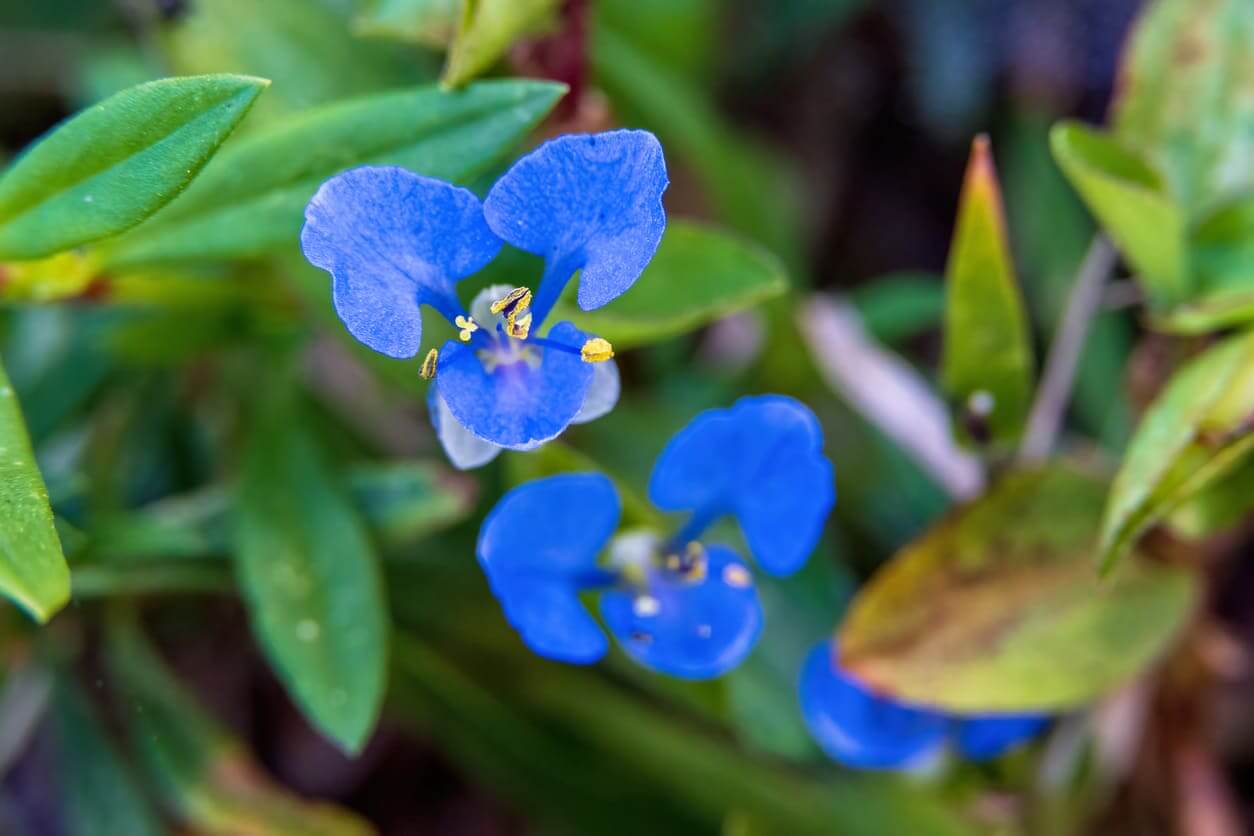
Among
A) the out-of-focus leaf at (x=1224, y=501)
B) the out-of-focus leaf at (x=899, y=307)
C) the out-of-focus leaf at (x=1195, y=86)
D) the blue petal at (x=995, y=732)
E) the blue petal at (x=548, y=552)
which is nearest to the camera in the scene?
the blue petal at (x=548, y=552)

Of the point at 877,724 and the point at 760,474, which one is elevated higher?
the point at 760,474

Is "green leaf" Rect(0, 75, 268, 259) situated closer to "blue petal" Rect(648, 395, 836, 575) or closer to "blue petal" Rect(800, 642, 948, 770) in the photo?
"blue petal" Rect(648, 395, 836, 575)

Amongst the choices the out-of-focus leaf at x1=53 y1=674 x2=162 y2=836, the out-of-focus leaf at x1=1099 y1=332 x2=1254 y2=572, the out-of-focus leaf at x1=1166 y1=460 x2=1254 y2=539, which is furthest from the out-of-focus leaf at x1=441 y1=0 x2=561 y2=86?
the out-of-focus leaf at x1=53 y1=674 x2=162 y2=836

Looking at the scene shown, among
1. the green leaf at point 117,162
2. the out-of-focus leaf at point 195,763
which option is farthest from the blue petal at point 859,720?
the green leaf at point 117,162

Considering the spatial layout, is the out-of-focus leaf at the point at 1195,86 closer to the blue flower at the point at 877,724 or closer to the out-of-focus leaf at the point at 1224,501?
the out-of-focus leaf at the point at 1224,501

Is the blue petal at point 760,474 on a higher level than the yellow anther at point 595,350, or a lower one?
lower

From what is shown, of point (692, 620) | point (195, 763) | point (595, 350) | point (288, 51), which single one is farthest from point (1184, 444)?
point (195, 763)

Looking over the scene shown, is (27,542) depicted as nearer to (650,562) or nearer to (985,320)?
(650,562)
